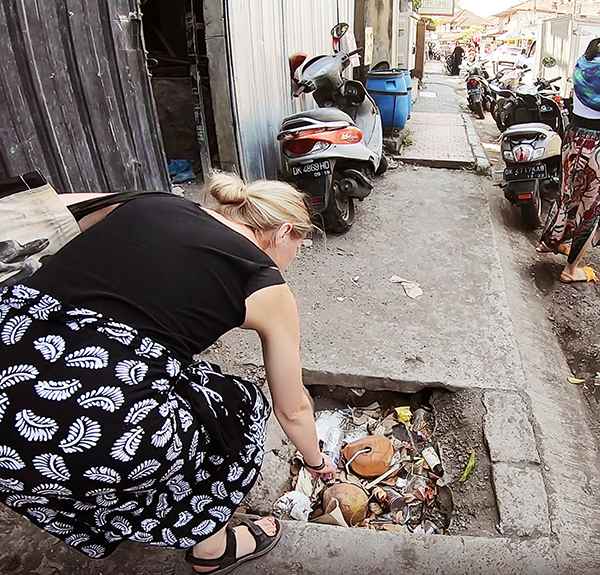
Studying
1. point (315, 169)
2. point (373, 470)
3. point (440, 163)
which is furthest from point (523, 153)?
point (373, 470)

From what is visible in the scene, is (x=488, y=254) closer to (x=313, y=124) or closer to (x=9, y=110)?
(x=313, y=124)

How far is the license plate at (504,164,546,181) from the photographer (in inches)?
186

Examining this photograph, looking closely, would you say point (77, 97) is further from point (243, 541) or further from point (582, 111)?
point (582, 111)

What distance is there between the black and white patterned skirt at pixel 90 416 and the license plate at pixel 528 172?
4.09m

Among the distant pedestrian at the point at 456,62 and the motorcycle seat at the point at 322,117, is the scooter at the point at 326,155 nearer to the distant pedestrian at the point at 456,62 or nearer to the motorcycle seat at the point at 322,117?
the motorcycle seat at the point at 322,117

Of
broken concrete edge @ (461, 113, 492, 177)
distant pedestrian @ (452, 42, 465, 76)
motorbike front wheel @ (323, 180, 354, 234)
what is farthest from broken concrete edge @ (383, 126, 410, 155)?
distant pedestrian @ (452, 42, 465, 76)

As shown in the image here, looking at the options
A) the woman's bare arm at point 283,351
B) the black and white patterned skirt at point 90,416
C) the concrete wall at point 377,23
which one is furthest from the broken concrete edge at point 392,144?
the black and white patterned skirt at point 90,416

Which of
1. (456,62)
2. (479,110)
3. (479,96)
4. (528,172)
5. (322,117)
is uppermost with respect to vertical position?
(322,117)

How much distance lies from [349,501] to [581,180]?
2829 millimetres

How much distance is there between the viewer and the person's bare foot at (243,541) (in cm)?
182

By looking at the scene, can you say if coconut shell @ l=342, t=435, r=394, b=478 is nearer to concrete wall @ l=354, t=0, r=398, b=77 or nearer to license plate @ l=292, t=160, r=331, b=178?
license plate @ l=292, t=160, r=331, b=178

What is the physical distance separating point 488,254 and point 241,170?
207 centimetres

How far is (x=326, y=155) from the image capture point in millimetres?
4125

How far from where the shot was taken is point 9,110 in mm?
2352
